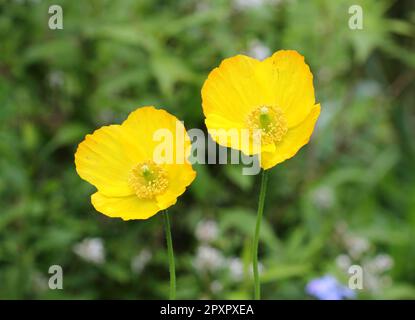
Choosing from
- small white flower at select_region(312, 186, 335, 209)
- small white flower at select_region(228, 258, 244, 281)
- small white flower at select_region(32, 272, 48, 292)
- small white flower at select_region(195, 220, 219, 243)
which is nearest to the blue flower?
small white flower at select_region(228, 258, 244, 281)

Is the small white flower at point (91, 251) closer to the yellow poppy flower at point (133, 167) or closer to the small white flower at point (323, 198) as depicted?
the small white flower at point (323, 198)

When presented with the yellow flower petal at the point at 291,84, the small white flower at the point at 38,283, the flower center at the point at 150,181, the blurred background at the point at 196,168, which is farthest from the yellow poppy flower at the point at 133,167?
the small white flower at the point at 38,283

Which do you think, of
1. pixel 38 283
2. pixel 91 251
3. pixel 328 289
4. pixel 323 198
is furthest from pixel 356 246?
pixel 38 283

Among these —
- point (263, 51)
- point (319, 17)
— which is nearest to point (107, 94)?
point (263, 51)

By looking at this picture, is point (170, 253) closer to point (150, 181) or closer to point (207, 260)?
point (150, 181)

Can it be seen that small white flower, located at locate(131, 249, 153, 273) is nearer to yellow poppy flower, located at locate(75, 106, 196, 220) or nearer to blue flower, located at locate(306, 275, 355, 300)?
blue flower, located at locate(306, 275, 355, 300)

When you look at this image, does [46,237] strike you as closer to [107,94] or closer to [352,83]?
[107,94]
